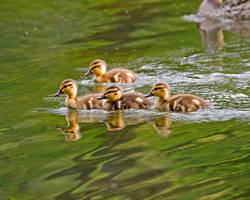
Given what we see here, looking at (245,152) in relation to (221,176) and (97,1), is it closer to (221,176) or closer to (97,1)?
(221,176)

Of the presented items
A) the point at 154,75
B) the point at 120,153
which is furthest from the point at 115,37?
the point at 120,153

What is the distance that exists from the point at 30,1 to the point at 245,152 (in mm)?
9493

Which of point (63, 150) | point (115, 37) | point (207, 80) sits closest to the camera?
point (63, 150)

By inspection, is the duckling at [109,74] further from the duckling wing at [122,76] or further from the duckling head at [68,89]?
the duckling head at [68,89]

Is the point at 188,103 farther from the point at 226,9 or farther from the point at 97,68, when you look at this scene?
the point at 226,9

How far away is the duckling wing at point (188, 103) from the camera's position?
557 cm

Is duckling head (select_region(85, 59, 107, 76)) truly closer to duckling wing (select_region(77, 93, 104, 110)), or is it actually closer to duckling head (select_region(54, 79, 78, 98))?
duckling head (select_region(54, 79, 78, 98))

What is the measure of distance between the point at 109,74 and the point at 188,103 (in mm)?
1940

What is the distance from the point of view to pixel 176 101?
571cm

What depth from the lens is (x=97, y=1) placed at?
44.1ft

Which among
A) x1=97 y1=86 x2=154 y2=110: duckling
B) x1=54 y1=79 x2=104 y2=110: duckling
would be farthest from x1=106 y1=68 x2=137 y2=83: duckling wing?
x1=97 y1=86 x2=154 y2=110: duckling

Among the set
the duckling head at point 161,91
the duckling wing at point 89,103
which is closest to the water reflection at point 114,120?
the duckling wing at point 89,103

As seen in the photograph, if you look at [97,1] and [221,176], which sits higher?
[97,1]

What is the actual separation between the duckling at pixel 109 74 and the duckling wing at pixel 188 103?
1.47 meters
